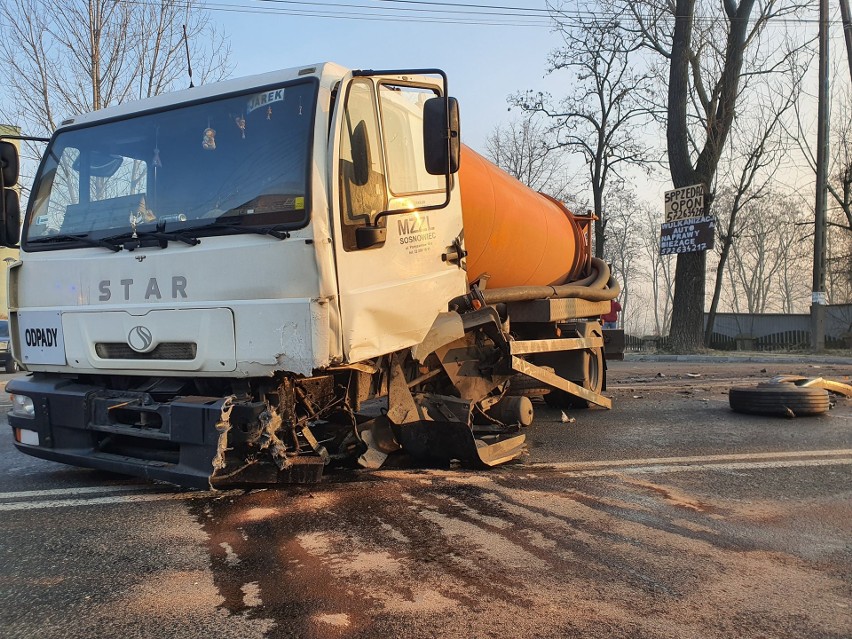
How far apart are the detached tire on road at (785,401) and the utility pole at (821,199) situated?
495 inches

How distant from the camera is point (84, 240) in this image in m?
4.39

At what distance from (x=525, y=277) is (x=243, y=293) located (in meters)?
3.82

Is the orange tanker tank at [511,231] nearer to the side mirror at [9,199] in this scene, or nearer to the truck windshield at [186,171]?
the truck windshield at [186,171]

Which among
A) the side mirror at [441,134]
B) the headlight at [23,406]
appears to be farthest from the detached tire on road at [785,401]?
the headlight at [23,406]

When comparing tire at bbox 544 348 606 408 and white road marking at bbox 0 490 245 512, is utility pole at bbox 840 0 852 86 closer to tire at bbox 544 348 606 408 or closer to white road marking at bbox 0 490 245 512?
tire at bbox 544 348 606 408

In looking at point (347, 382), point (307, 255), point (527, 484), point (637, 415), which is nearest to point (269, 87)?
point (307, 255)

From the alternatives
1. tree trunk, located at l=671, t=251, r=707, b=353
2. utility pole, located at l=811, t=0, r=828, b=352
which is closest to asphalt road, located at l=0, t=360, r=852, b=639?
utility pole, located at l=811, t=0, r=828, b=352

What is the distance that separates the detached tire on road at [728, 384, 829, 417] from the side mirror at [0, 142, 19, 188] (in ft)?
26.2

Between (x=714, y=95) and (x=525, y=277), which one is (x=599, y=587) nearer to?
(x=525, y=277)

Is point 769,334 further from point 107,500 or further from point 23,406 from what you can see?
point 23,406

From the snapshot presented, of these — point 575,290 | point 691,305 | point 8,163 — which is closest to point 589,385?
point 575,290

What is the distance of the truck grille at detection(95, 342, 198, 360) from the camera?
394cm

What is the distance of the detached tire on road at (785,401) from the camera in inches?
307

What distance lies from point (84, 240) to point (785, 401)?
763 cm
